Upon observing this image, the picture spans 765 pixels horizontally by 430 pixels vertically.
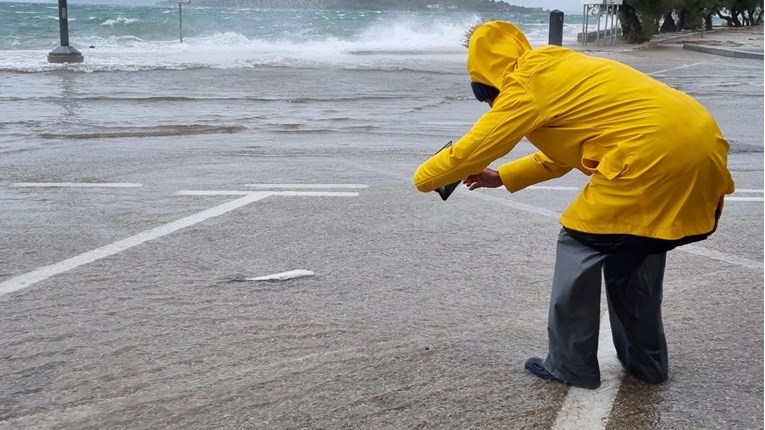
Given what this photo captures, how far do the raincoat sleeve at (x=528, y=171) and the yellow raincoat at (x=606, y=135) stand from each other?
14.2 inches

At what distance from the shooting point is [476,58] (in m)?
3.17

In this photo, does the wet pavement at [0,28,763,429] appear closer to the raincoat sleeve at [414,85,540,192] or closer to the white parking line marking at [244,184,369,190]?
the white parking line marking at [244,184,369,190]

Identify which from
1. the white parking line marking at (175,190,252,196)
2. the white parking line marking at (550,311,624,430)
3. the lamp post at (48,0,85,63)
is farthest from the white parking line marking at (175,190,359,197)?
the lamp post at (48,0,85,63)

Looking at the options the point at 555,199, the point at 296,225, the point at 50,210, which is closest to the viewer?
the point at 296,225

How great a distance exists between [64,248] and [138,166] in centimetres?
286

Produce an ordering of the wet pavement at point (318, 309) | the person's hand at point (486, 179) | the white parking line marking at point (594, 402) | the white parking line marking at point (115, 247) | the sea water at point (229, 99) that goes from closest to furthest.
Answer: the white parking line marking at point (594, 402) → the wet pavement at point (318, 309) → the person's hand at point (486, 179) → the white parking line marking at point (115, 247) → the sea water at point (229, 99)

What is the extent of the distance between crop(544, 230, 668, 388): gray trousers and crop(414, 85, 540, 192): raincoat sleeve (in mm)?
443

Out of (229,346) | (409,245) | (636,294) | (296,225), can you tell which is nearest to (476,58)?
(636,294)

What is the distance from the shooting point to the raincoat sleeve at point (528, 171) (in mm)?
3572

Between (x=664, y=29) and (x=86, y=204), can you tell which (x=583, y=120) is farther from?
(x=664, y=29)

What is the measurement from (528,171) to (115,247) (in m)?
2.79

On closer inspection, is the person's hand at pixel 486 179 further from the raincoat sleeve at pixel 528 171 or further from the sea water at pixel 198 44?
the sea water at pixel 198 44

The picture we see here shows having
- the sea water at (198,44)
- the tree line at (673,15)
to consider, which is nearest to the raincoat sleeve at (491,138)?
the sea water at (198,44)

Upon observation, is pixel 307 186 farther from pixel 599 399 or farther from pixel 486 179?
pixel 599 399
